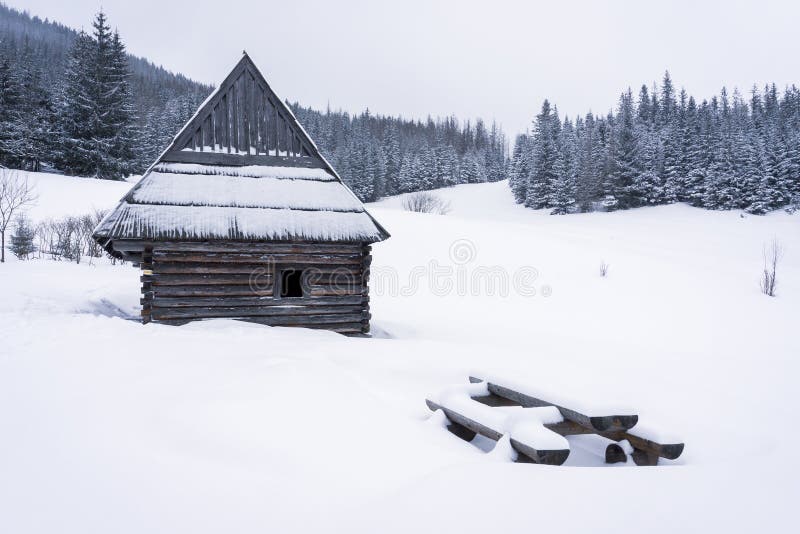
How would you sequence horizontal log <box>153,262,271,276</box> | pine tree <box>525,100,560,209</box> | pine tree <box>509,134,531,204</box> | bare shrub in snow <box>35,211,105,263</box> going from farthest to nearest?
1. pine tree <box>509,134,531,204</box>
2. pine tree <box>525,100,560,209</box>
3. bare shrub in snow <box>35,211,105,263</box>
4. horizontal log <box>153,262,271,276</box>

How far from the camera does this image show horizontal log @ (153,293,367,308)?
9.47 metres

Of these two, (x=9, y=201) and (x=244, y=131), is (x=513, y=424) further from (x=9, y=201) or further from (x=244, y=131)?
(x=9, y=201)

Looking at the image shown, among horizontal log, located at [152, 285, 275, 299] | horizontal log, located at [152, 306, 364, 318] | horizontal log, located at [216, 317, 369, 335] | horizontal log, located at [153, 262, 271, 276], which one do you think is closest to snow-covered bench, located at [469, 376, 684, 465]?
horizontal log, located at [216, 317, 369, 335]

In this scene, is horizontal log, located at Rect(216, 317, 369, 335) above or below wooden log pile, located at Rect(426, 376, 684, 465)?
below

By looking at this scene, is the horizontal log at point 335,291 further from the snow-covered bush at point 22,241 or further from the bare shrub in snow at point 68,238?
the snow-covered bush at point 22,241

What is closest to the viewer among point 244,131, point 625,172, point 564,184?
point 244,131

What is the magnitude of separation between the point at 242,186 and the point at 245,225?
1216mm

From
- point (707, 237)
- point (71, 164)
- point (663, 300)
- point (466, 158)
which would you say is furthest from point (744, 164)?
point (71, 164)

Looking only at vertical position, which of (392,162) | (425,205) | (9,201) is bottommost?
(9,201)

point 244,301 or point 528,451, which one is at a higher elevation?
point 244,301

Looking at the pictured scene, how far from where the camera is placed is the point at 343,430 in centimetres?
391

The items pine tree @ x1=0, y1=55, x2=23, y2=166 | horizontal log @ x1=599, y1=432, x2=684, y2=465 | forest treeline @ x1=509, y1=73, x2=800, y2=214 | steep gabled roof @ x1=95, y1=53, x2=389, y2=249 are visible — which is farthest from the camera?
forest treeline @ x1=509, y1=73, x2=800, y2=214

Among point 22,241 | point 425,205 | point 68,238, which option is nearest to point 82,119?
point 68,238

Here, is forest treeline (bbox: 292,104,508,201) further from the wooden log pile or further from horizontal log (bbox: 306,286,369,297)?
the wooden log pile
